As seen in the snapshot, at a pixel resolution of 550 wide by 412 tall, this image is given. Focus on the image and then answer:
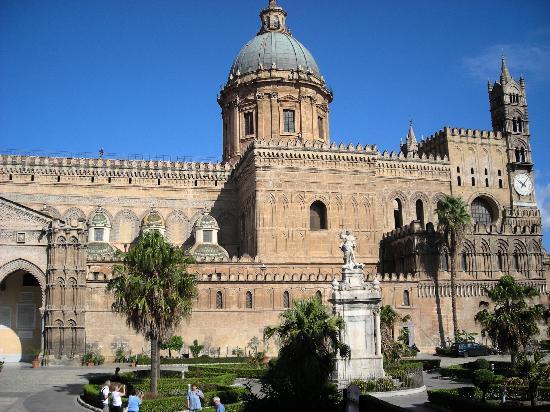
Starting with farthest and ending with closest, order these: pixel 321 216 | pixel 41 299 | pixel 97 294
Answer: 1. pixel 321 216
2. pixel 41 299
3. pixel 97 294

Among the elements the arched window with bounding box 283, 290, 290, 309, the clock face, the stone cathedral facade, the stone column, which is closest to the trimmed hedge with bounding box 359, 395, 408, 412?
the stone column

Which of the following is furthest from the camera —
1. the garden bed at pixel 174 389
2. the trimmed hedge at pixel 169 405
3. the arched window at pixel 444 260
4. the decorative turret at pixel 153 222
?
the decorative turret at pixel 153 222

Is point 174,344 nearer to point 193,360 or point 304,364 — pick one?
point 193,360

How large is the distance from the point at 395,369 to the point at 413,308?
21161 mm

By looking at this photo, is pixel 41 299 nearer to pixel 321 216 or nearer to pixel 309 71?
pixel 321 216

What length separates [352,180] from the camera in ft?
177

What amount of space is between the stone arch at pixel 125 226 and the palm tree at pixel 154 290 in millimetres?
26406

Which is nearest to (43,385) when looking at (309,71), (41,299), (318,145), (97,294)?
(97,294)

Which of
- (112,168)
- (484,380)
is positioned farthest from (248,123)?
(484,380)

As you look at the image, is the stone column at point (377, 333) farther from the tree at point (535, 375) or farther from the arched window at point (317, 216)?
the arched window at point (317, 216)

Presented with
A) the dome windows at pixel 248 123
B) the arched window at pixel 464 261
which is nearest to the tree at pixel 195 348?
the arched window at pixel 464 261

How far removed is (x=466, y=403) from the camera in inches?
818

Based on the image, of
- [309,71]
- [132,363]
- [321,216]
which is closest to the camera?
[132,363]

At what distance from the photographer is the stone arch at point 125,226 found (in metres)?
55.3
